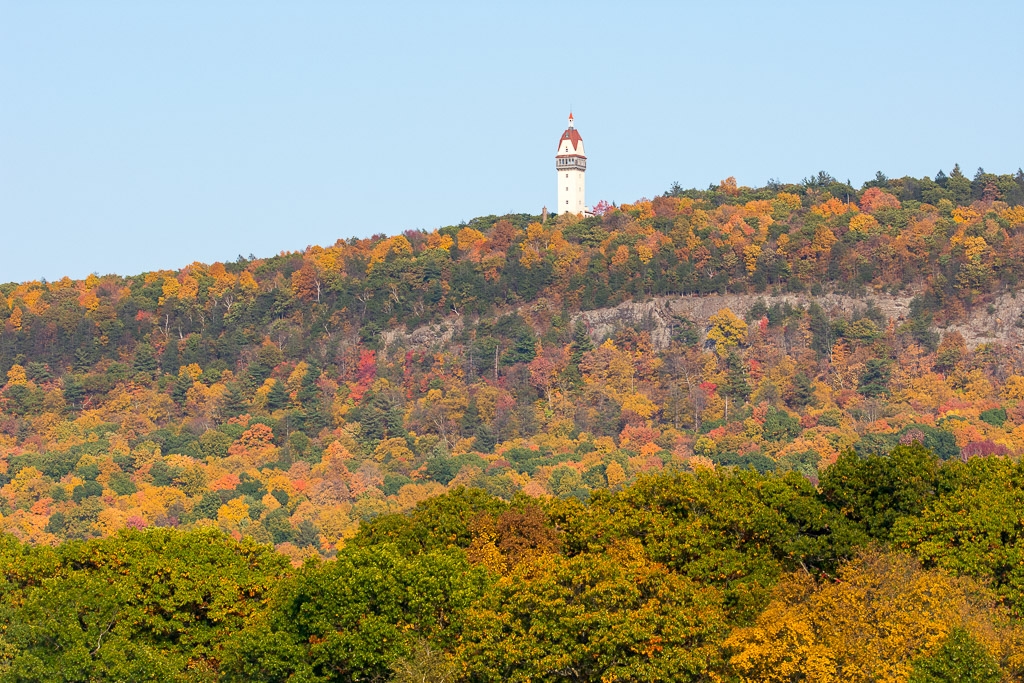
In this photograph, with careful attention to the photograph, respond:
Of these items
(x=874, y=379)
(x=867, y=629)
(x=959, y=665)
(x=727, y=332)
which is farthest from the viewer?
(x=727, y=332)

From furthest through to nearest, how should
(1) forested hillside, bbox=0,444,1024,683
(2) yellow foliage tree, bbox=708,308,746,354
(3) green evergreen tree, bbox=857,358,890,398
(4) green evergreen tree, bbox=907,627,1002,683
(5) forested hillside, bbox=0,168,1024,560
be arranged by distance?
(2) yellow foliage tree, bbox=708,308,746,354 → (3) green evergreen tree, bbox=857,358,890,398 → (5) forested hillside, bbox=0,168,1024,560 → (1) forested hillside, bbox=0,444,1024,683 → (4) green evergreen tree, bbox=907,627,1002,683

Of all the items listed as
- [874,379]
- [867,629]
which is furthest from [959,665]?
[874,379]

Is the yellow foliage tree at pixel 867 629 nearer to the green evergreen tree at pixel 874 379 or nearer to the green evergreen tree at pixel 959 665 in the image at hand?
the green evergreen tree at pixel 959 665

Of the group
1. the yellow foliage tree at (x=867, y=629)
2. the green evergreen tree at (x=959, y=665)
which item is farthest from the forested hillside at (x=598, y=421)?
the green evergreen tree at (x=959, y=665)

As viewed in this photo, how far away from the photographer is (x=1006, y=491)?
6475 centimetres

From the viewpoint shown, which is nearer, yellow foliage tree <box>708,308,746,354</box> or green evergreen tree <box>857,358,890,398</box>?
green evergreen tree <box>857,358,890,398</box>

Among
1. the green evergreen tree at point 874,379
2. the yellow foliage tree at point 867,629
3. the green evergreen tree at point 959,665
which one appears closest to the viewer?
the green evergreen tree at point 959,665

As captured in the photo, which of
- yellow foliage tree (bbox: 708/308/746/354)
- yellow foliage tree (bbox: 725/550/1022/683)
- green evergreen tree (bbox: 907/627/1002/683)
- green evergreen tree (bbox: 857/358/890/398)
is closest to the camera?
green evergreen tree (bbox: 907/627/1002/683)

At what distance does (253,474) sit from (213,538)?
3910 inches

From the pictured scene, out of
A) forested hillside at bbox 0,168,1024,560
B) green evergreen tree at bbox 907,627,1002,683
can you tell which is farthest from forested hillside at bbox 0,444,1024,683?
forested hillside at bbox 0,168,1024,560

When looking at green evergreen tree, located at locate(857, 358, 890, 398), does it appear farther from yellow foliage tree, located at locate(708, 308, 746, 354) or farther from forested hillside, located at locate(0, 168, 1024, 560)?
yellow foliage tree, located at locate(708, 308, 746, 354)

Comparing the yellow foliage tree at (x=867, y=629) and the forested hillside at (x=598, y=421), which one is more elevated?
the yellow foliage tree at (x=867, y=629)

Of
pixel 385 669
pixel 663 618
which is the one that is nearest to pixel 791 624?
pixel 663 618

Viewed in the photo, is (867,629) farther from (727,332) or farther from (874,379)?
(727,332)
